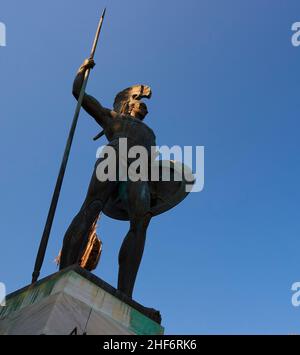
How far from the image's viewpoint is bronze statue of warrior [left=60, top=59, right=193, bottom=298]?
616 centimetres

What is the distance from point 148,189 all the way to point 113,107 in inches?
88.6

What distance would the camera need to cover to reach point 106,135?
25.4ft

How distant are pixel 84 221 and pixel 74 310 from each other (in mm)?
1836

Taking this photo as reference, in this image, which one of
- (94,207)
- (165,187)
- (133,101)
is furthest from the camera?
(133,101)

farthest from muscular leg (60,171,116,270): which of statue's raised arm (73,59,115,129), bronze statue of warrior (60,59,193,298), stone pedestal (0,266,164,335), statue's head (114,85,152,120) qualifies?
statue's head (114,85,152,120)

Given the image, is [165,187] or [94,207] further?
[165,187]

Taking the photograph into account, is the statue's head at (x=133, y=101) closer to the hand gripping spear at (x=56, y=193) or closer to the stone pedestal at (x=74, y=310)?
the hand gripping spear at (x=56, y=193)

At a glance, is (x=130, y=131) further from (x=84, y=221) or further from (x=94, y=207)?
(x=84, y=221)

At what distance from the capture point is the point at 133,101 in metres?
8.40

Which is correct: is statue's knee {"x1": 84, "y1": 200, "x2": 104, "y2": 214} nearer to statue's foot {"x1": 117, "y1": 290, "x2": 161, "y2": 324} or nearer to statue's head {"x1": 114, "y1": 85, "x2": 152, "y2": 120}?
statue's foot {"x1": 117, "y1": 290, "x2": 161, "y2": 324}

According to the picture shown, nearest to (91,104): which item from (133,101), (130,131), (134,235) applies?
(130,131)

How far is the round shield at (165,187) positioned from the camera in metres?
7.24

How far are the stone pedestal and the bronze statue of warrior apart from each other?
0.81 m
